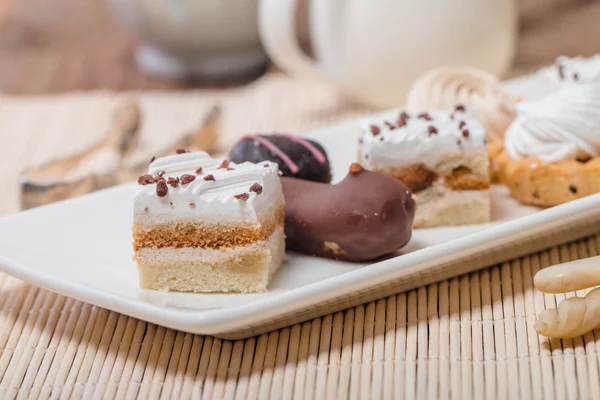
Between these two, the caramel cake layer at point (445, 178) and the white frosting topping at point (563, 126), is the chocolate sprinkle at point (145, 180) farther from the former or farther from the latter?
the white frosting topping at point (563, 126)

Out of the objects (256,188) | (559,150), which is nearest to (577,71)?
(559,150)

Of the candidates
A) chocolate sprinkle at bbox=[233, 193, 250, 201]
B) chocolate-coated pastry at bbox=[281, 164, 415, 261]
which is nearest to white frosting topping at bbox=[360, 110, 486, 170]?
chocolate-coated pastry at bbox=[281, 164, 415, 261]

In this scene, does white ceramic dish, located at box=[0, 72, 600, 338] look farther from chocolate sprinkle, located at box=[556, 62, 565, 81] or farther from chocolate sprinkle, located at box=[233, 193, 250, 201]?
chocolate sprinkle, located at box=[556, 62, 565, 81]

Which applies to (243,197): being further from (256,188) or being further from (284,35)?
(284,35)

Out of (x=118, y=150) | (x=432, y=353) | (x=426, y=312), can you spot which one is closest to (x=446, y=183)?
(x=426, y=312)

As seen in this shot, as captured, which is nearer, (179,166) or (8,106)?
(179,166)

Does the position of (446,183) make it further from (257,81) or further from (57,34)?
(57,34)
